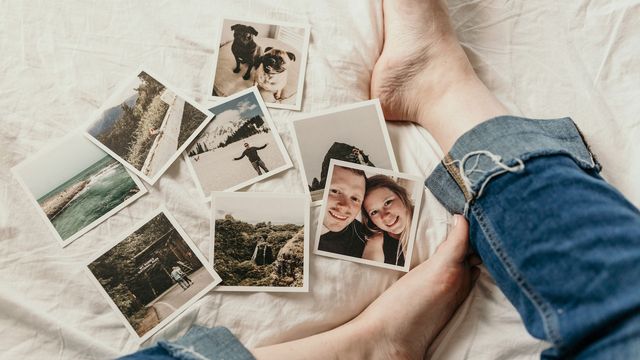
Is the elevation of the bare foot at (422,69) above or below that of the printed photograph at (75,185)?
below

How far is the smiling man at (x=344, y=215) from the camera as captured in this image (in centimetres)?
89

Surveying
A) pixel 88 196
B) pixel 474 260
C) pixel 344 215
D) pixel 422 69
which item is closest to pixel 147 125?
pixel 88 196

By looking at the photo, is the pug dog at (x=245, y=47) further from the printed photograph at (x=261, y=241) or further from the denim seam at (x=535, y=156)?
the denim seam at (x=535, y=156)

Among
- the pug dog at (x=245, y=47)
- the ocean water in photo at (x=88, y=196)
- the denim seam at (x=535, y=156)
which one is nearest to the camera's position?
the denim seam at (x=535, y=156)

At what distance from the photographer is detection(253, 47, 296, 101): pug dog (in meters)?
0.95

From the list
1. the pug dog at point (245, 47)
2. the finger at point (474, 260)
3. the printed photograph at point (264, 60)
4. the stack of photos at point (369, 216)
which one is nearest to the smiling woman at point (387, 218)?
the stack of photos at point (369, 216)

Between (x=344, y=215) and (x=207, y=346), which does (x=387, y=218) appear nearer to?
(x=344, y=215)

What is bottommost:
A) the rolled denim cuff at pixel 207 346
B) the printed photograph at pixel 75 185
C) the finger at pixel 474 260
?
the finger at pixel 474 260

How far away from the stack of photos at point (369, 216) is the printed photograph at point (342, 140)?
0.7 inches

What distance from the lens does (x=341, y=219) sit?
35.6 inches

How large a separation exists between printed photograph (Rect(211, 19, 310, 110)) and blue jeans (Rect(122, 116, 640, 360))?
35 cm

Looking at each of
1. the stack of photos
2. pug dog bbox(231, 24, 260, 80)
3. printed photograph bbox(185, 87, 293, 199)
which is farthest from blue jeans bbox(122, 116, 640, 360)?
pug dog bbox(231, 24, 260, 80)

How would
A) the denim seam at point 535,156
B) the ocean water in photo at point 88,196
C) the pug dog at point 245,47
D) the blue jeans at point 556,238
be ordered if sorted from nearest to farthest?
the blue jeans at point 556,238, the denim seam at point 535,156, the ocean water in photo at point 88,196, the pug dog at point 245,47

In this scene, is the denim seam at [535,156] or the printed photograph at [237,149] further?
the printed photograph at [237,149]
